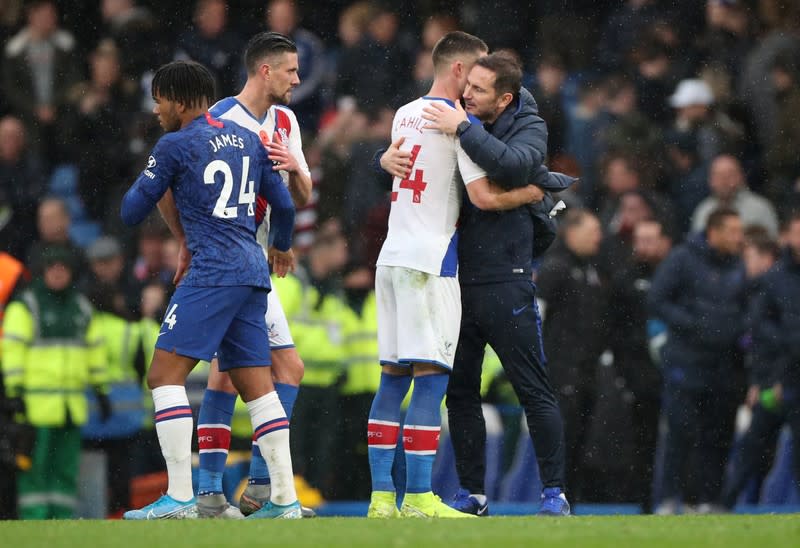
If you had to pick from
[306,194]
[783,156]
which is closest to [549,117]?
[783,156]

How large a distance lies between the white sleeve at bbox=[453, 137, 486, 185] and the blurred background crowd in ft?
15.2

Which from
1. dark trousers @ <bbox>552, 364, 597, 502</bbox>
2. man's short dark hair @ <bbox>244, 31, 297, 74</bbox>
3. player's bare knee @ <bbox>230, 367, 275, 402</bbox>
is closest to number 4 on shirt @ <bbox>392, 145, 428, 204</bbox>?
man's short dark hair @ <bbox>244, 31, 297, 74</bbox>

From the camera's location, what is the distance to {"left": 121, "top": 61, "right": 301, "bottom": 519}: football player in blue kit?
768 cm

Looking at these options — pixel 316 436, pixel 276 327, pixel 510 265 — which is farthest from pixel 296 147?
pixel 316 436

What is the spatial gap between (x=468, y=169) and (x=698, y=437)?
562 centimetres

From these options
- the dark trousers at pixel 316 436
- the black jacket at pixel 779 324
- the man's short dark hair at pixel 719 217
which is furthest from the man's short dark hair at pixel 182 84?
the black jacket at pixel 779 324

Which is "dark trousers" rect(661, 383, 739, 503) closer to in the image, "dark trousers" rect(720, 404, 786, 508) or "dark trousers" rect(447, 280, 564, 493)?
"dark trousers" rect(720, 404, 786, 508)

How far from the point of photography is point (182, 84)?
7824mm

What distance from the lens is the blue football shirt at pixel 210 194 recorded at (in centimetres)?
768

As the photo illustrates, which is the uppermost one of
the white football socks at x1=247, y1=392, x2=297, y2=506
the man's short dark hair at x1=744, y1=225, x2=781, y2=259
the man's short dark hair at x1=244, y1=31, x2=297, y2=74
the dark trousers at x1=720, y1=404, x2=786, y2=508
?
the man's short dark hair at x1=244, y1=31, x2=297, y2=74

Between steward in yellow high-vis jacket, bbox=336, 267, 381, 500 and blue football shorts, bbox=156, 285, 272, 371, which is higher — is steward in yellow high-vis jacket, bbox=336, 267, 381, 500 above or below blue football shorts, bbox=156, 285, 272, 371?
below

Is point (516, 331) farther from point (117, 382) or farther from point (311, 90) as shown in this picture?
point (311, 90)

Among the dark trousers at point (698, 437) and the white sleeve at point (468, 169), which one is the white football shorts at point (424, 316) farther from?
the dark trousers at point (698, 437)

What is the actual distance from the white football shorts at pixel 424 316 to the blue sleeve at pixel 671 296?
499 cm
